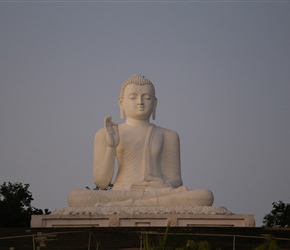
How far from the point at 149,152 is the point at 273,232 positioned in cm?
472

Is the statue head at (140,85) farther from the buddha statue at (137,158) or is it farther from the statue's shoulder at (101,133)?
the statue's shoulder at (101,133)

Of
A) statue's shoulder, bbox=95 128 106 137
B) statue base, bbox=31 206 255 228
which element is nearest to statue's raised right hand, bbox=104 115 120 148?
statue's shoulder, bbox=95 128 106 137

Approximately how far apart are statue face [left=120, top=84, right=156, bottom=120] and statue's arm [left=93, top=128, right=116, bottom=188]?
866 millimetres

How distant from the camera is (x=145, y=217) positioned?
16328 mm

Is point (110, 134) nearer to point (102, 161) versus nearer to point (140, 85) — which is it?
point (102, 161)

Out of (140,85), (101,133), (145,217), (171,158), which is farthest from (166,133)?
(145,217)

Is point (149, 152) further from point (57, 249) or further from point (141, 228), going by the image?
point (57, 249)

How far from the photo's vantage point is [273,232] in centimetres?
1462

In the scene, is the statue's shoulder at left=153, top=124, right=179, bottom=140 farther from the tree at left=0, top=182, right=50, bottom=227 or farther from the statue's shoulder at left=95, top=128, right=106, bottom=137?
the tree at left=0, top=182, right=50, bottom=227

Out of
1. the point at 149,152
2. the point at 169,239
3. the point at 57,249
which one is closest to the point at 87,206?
the point at 149,152

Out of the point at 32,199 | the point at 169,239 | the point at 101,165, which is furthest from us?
the point at 32,199

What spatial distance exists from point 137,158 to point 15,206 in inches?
315

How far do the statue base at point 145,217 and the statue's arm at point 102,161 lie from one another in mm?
1797

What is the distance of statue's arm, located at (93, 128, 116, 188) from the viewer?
18266 mm
